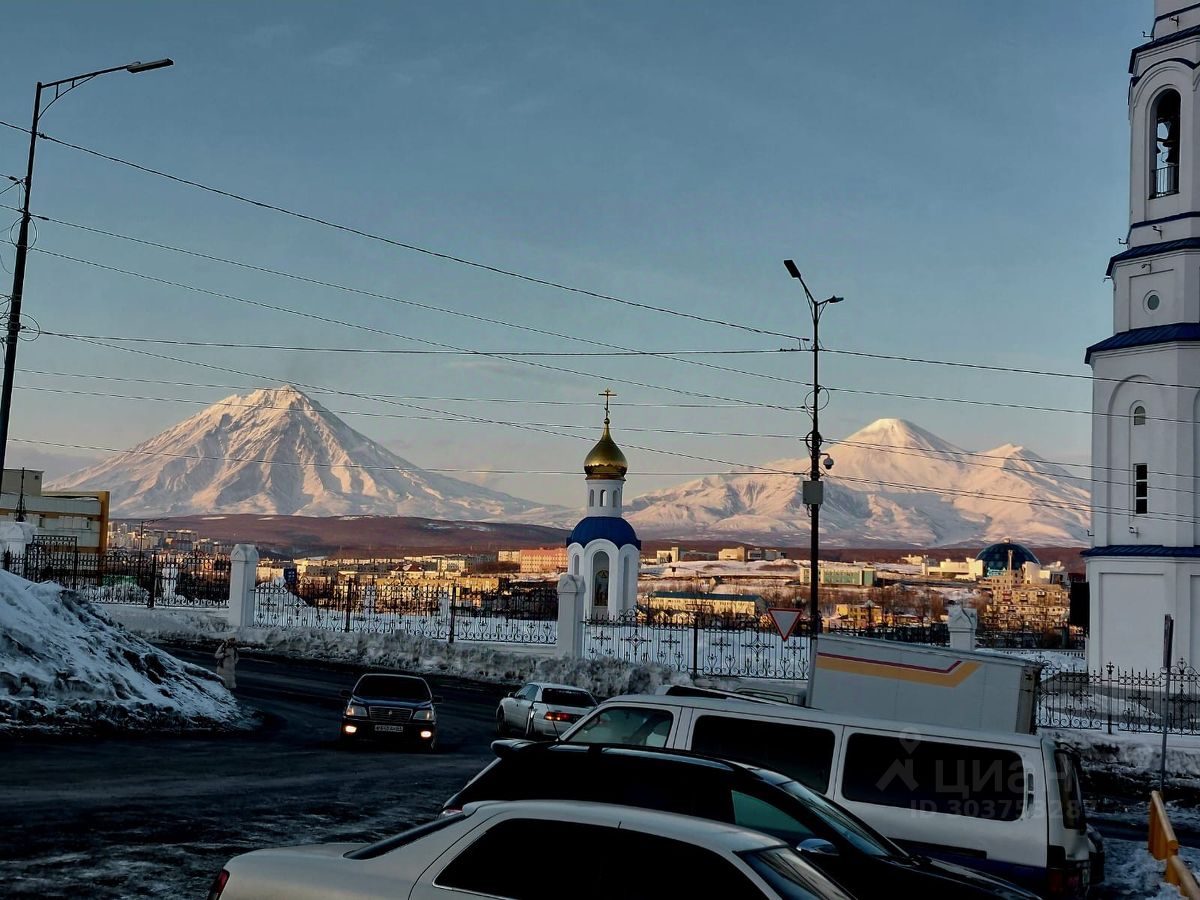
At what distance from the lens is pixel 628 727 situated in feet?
36.1

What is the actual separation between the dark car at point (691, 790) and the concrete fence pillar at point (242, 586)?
40.4 meters

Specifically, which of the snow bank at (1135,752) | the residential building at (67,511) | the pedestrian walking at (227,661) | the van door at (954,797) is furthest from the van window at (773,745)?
the residential building at (67,511)

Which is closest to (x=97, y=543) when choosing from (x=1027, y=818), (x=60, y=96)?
(x=60, y=96)

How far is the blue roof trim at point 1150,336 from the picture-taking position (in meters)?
33.9

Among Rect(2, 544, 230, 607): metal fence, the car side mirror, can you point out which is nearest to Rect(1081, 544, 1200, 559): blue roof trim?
the car side mirror

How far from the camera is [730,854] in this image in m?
5.55

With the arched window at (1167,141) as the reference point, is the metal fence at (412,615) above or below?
below

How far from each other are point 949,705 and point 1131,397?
22.6m

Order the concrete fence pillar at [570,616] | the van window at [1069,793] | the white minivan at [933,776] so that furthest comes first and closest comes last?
the concrete fence pillar at [570,616] → the van window at [1069,793] → the white minivan at [933,776]

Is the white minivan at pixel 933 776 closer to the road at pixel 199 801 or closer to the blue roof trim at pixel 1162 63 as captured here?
the road at pixel 199 801

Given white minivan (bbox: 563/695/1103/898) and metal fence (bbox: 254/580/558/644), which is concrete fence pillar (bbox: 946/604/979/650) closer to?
metal fence (bbox: 254/580/558/644)

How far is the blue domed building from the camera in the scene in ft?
226

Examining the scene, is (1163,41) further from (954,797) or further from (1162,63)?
(954,797)

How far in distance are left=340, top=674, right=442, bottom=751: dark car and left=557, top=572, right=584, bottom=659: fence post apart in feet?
50.4
